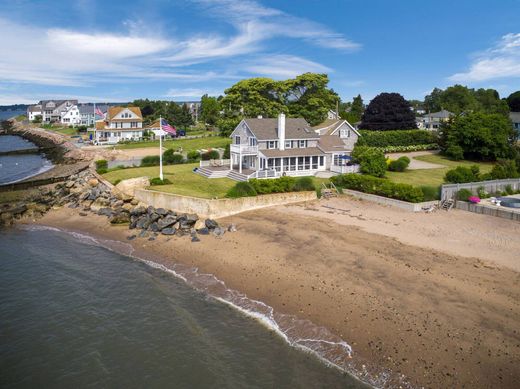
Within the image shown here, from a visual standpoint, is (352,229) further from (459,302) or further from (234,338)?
(234,338)

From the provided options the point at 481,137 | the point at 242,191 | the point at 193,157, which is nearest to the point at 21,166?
the point at 193,157

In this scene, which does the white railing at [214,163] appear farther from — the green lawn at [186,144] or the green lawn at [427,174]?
the green lawn at [186,144]

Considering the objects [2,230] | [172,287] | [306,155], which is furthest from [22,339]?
[306,155]

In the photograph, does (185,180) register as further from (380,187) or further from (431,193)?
(431,193)

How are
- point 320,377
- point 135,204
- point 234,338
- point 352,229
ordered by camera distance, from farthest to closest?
point 135,204
point 352,229
point 234,338
point 320,377

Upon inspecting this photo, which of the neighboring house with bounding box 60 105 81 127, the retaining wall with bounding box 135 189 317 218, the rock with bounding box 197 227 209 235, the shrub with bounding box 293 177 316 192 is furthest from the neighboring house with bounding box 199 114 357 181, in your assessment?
the neighboring house with bounding box 60 105 81 127

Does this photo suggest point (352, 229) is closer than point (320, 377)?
No

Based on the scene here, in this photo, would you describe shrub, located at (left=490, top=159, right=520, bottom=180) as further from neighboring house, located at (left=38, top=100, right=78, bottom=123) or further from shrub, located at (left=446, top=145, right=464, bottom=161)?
neighboring house, located at (left=38, top=100, right=78, bottom=123)
